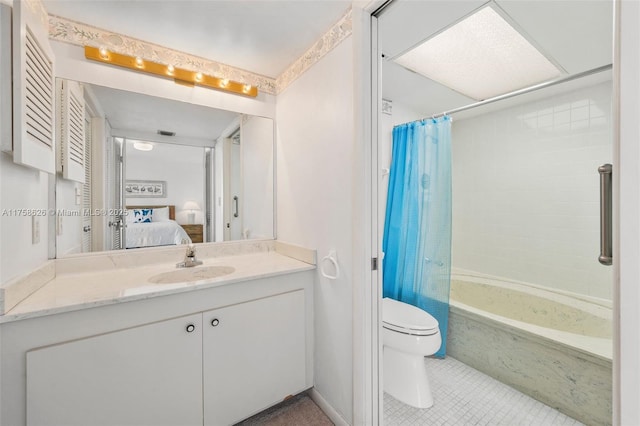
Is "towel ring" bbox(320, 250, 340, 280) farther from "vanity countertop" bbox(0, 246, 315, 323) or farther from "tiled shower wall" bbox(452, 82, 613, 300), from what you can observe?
"tiled shower wall" bbox(452, 82, 613, 300)

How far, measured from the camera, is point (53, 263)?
133 centimetres

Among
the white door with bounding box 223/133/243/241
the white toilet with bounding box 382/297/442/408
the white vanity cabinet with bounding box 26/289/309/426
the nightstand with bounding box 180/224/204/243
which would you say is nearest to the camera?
the white vanity cabinet with bounding box 26/289/309/426

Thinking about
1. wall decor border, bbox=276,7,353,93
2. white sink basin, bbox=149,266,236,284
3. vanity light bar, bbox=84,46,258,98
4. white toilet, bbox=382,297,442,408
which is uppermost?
wall decor border, bbox=276,7,353,93

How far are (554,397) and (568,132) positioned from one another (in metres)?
2.00

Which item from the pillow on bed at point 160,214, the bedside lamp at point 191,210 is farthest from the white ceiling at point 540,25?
the pillow on bed at point 160,214

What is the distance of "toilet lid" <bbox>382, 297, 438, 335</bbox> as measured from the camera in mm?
1643

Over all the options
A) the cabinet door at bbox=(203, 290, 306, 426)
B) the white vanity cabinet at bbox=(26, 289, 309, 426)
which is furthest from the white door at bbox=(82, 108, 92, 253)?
the cabinet door at bbox=(203, 290, 306, 426)

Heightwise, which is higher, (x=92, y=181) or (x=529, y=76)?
(x=529, y=76)

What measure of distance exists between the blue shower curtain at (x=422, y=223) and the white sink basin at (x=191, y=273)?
4.40ft

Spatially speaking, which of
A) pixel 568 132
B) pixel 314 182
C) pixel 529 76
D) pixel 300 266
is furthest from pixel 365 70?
pixel 568 132

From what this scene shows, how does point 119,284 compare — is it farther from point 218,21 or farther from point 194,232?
point 218,21

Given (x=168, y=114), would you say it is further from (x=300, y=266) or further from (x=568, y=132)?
(x=568, y=132)

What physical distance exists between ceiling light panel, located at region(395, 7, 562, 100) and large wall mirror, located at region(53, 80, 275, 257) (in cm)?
121

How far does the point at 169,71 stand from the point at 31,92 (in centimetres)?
80
